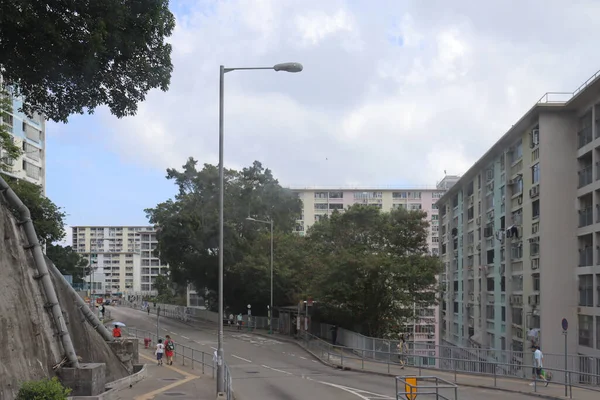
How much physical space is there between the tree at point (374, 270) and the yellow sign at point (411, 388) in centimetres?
2466

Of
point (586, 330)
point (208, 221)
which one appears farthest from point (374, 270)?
point (208, 221)

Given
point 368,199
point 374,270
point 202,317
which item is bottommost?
point 202,317

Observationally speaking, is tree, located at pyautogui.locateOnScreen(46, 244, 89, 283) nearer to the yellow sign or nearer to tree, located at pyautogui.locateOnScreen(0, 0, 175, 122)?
tree, located at pyautogui.locateOnScreen(0, 0, 175, 122)

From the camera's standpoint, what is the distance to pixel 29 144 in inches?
2525

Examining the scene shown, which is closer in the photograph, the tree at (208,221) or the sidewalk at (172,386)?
the sidewalk at (172,386)

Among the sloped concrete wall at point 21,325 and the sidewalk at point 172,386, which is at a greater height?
the sloped concrete wall at point 21,325

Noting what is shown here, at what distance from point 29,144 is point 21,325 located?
51080 millimetres

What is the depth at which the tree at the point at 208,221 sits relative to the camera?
62.1 m

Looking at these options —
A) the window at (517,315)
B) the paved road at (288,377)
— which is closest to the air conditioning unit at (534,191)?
the window at (517,315)

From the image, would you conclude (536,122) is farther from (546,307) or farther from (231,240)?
(231,240)

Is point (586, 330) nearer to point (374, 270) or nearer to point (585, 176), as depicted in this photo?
point (585, 176)

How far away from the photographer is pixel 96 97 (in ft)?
64.4

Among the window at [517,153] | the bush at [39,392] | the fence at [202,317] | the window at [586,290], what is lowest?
the fence at [202,317]

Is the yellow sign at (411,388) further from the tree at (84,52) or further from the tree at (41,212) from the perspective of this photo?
the tree at (41,212)
